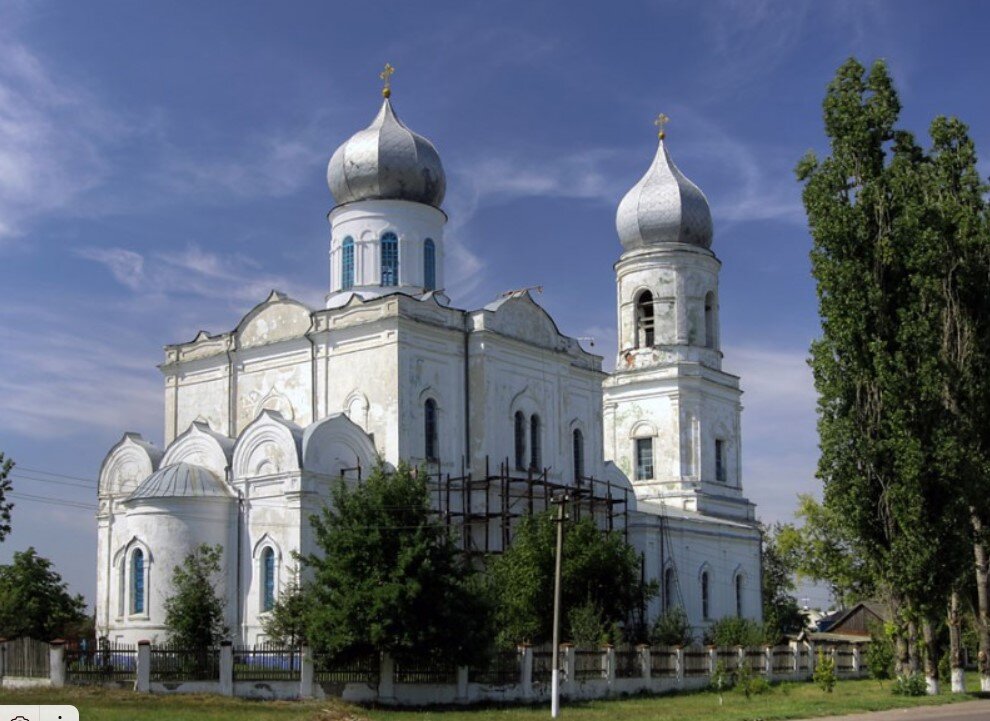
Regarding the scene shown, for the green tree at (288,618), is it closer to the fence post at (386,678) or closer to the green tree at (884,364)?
the fence post at (386,678)

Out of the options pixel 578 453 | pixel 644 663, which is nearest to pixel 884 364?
pixel 644 663

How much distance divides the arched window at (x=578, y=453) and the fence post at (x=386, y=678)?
13.5 m

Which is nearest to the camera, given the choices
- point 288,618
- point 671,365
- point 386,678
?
point 386,678

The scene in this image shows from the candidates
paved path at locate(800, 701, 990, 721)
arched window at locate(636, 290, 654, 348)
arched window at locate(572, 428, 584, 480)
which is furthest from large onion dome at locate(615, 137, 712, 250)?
paved path at locate(800, 701, 990, 721)

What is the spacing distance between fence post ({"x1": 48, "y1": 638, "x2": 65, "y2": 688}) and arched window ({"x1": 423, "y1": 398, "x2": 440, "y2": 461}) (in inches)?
443

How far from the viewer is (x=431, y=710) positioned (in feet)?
79.2

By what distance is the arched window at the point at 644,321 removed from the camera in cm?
4366

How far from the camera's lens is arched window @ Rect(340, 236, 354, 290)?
1417 inches

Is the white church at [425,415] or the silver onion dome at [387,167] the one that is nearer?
the white church at [425,415]

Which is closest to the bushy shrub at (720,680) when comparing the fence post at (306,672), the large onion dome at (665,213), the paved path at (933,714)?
the paved path at (933,714)

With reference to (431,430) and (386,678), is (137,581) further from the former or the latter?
(386,678)

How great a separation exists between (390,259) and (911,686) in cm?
1714

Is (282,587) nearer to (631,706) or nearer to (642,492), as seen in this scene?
(631,706)

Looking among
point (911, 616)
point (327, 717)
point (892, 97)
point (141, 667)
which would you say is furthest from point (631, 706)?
point (892, 97)
